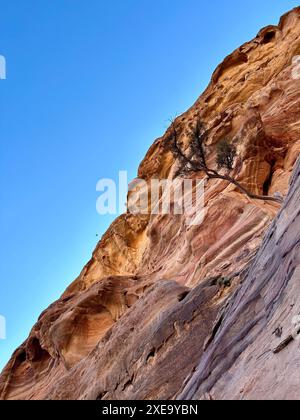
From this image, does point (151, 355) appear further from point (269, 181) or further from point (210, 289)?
point (269, 181)

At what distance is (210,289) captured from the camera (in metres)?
14.4

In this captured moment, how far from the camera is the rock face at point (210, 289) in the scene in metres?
8.96

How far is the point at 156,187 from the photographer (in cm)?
3538

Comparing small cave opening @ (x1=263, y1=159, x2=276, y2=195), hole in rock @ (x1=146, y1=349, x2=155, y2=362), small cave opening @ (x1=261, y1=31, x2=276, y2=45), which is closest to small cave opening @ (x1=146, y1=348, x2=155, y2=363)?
hole in rock @ (x1=146, y1=349, x2=155, y2=362)

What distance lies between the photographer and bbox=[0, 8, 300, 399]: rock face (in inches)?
353

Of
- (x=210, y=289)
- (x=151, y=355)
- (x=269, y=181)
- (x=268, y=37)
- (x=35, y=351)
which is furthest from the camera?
(x=268, y=37)

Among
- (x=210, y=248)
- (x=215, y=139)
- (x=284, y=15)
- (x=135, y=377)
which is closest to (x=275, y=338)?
(x=135, y=377)

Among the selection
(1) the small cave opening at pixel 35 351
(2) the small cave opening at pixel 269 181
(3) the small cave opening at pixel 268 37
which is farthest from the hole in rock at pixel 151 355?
(3) the small cave opening at pixel 268 37

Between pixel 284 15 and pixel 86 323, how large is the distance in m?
26.0

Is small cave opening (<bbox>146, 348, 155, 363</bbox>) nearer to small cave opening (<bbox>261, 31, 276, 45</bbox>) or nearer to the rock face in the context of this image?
the rock face

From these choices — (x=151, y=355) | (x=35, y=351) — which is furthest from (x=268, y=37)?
(x=151, y=355)

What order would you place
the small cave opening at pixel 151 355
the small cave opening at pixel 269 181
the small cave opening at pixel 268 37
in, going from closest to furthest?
the small cave opening at pixel 151 355, the small cave opening at pixel 269 181, the small cave opening at pixel 268 37

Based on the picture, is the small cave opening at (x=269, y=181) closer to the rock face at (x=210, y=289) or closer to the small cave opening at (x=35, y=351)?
the rock face at (x=210, y=289)

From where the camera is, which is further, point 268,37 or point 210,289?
point 268,37
